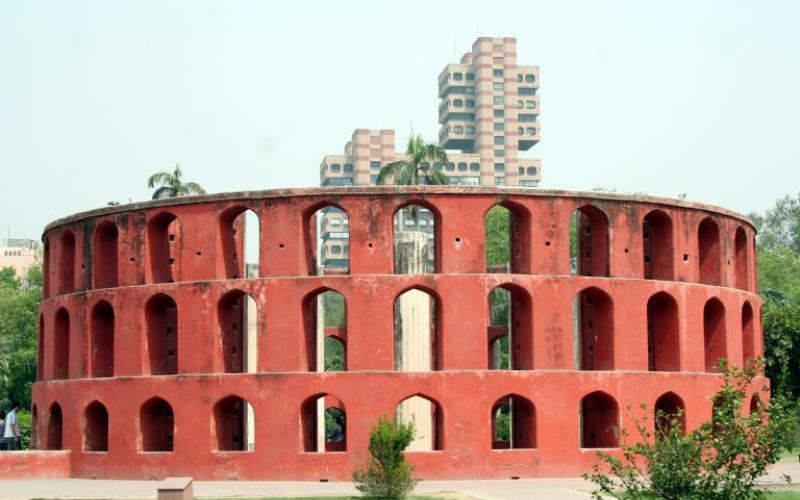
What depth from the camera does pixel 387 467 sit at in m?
21.2

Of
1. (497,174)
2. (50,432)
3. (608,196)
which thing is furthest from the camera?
(497,174)

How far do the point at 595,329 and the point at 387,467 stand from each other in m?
9.67

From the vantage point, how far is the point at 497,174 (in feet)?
413

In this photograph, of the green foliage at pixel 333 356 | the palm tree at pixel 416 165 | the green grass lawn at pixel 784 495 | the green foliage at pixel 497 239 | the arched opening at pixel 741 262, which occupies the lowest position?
the green grass lawn at pixel 784 495

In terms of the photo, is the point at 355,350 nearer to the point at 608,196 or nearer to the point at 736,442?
the point at 608,196

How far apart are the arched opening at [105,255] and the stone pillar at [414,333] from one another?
6.98 metres

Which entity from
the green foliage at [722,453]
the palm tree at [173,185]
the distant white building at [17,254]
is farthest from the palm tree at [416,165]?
the distant white building at [17,254]

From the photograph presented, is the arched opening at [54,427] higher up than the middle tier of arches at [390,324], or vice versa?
the middle tier of arches at [390,324]

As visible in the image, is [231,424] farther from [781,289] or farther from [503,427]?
[781,289]

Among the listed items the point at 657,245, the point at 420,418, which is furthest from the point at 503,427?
the point at 657,245

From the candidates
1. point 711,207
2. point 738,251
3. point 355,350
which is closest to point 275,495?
point 355,350

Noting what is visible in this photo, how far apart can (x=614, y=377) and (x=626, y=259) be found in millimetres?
2716

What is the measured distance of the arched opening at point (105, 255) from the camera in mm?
30469

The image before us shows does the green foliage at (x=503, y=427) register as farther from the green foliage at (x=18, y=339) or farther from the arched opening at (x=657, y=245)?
the green foliage at (x=18, y=339)
